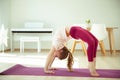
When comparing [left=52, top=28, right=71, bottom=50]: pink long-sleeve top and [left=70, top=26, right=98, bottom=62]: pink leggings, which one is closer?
[left=70, top=26, right=98, bottom=62]: pink leggings

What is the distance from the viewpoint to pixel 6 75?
3.30 metres

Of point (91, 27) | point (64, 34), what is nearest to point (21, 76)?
point (64, 34)

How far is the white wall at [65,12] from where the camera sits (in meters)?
7.80

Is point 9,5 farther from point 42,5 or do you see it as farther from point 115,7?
point 115,7

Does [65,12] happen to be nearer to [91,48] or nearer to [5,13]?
[5,13]

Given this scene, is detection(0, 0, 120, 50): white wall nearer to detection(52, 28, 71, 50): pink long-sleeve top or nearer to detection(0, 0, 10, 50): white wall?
detection(0, 0, 10, 50): white wall

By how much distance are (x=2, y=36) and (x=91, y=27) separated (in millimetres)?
2575

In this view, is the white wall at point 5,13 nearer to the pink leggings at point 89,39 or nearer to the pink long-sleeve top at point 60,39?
the pink long-sleeve top at point 60,39

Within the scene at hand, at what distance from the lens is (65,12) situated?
26.0 ft

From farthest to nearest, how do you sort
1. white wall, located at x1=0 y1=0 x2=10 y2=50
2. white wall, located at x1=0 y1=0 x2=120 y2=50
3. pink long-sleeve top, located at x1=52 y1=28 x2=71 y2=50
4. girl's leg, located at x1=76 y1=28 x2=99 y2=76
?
1. white wall, located at x1=0 y1=0 x2=120 y2=50
2. white wall, located at x1=0 y1=0 x2=10 y2=50
3. pink long-sleeve top, located at x1=52 y1=28 x2=71 y2=50
4. girl's leg, located at x1=76 y1=28 x2=99 y2=76

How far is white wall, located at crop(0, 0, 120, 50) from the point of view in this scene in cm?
780

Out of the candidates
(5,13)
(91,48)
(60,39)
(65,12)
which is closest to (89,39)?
(91,48)

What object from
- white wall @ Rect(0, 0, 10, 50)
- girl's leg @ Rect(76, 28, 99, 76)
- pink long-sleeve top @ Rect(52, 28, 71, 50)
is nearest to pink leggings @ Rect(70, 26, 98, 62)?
girl's leg @ Rect(76, 28, 99, 76)

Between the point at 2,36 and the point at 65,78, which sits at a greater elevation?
the point at 2,36
